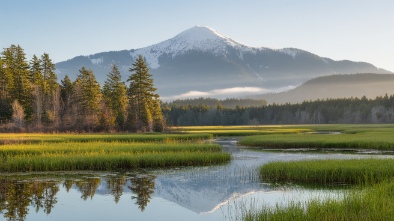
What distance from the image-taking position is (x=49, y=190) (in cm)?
2498

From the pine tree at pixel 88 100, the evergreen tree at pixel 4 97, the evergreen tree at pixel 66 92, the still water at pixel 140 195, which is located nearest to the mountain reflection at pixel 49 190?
the still water at pixel 140 195

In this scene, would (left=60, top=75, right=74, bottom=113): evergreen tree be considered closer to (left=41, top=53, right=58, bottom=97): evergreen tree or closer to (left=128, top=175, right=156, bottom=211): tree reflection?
(left=41, top=53, right=58, bottom=97): evergreen tree

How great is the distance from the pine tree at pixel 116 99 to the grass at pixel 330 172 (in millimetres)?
68191

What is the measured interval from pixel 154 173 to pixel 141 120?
6242 cm

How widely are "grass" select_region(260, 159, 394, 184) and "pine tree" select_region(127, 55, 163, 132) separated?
65350 mm

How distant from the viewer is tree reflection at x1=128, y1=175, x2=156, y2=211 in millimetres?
22531

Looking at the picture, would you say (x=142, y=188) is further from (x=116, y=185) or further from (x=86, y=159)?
(x=86, y=159)

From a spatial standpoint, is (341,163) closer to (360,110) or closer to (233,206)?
(233,206)

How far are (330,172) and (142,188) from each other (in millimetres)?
Result: 11365

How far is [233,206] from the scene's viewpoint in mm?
20766

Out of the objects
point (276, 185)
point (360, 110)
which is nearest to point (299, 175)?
point (276, 185)

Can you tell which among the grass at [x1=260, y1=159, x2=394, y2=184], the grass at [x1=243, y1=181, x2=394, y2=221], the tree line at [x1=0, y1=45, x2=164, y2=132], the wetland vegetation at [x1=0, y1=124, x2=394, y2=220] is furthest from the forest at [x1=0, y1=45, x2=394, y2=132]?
the grass at [x1=243, y1=181, x2=394, y2=221]

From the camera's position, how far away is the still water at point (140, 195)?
1997cm

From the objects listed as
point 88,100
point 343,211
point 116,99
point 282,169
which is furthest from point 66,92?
point 343,211
